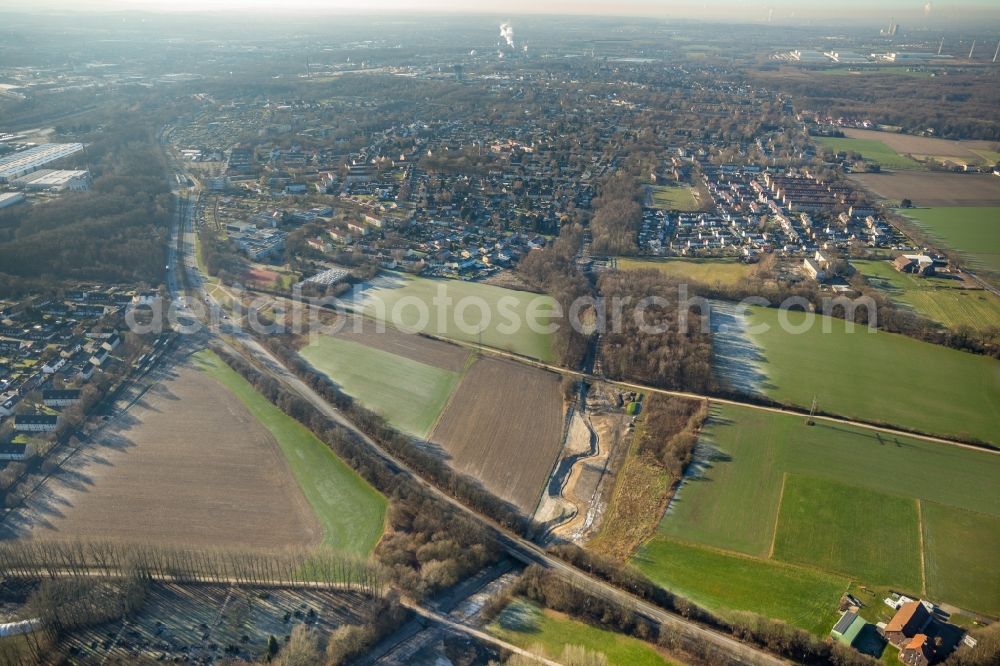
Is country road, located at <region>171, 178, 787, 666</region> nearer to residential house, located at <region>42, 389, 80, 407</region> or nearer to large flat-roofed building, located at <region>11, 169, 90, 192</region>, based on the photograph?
residential house, located at <region>42, 389, 80, 407</region>

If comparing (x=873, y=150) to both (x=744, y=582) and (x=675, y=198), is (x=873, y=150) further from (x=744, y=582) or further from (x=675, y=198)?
(x=744, y=582)

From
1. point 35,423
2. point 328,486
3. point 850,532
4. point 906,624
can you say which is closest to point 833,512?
point 850,532

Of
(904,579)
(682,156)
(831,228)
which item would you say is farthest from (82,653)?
(682,156)

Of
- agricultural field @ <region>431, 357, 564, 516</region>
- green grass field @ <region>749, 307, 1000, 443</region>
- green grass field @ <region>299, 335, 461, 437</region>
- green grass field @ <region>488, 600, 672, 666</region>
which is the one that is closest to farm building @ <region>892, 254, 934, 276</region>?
green grass field @ <region>749, 307, 1000, 443</region>

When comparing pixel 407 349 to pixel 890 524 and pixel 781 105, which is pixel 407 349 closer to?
pixel 890 524

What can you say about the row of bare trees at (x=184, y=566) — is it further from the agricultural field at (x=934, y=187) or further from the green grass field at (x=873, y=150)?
the green grass field at (x=873, y=150)

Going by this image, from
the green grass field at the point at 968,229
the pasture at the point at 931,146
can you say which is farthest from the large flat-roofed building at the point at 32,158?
the pasture at the point at 931,146
